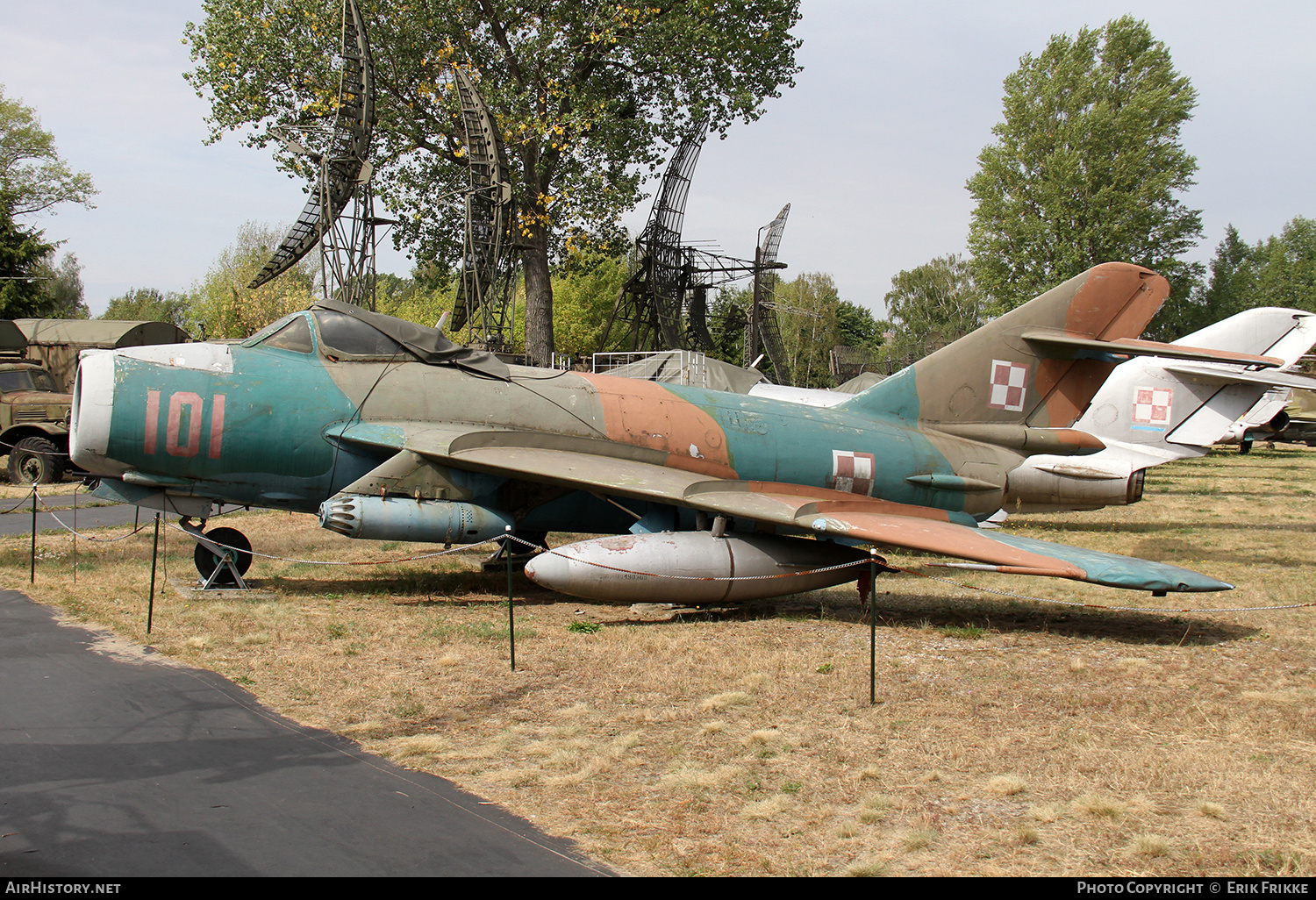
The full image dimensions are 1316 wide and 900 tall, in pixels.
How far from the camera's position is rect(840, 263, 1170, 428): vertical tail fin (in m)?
12.1

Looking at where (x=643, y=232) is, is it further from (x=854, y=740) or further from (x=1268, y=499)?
(x=854, y=740)

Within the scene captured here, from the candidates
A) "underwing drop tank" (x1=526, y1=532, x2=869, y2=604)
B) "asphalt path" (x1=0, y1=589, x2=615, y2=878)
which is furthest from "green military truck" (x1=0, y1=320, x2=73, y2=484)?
"underwing drop tank" (x1=526, y1=532, x2=869, y2=604)

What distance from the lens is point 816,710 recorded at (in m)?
6.85

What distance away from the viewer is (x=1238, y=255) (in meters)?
95.5

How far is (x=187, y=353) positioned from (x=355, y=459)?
2.12 meters

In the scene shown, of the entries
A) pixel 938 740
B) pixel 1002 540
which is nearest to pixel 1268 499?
pixel 1002 540

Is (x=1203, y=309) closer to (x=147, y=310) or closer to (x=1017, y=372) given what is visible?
(x=1017, y=372)

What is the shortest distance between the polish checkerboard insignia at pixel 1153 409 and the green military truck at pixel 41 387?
21.2 meters

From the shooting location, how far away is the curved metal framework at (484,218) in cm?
2477

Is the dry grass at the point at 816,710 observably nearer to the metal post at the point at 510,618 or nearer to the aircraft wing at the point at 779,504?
the metal post at the point at 510,618

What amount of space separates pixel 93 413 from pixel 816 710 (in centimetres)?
782

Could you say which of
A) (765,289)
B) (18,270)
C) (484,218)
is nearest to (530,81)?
(484,218)

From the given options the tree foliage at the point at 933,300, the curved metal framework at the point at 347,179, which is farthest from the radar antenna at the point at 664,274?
the tree foliage at the point at 933,300
